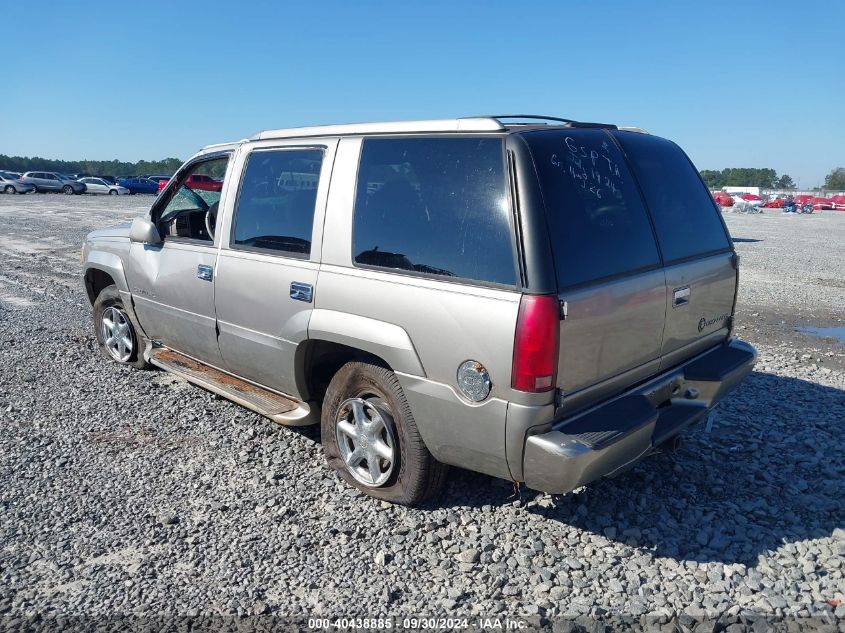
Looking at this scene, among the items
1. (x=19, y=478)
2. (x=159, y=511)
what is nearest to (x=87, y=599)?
(x=159, y=511)

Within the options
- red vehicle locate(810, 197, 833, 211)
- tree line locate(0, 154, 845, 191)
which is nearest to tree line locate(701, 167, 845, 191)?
tree line locate(0, 154, 845, 191)

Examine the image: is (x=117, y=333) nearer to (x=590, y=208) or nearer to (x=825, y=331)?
(x=590, y=208)

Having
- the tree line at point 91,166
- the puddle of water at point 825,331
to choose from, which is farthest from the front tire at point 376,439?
the tree line at point 91,166

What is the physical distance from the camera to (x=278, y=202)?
4258 millimetres

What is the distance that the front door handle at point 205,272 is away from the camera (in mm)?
4562

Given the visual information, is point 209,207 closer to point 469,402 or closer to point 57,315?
point 469,402

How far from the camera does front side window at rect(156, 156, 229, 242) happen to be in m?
4.97

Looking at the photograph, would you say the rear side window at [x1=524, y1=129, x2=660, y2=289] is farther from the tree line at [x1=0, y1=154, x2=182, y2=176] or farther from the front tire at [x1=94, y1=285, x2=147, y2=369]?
the tree line at [x1=0, y1=154, x2=182, y2=176]

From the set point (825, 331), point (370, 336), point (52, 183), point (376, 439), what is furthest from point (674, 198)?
point (52, 183)

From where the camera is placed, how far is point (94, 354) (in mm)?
6586

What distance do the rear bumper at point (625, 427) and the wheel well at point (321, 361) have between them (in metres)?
1.11

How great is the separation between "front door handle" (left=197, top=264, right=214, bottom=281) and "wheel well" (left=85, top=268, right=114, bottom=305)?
2173 mm

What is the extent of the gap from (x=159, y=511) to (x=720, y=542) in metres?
3.03

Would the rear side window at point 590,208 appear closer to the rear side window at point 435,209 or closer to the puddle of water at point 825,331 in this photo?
the rear side window at point 435,209
